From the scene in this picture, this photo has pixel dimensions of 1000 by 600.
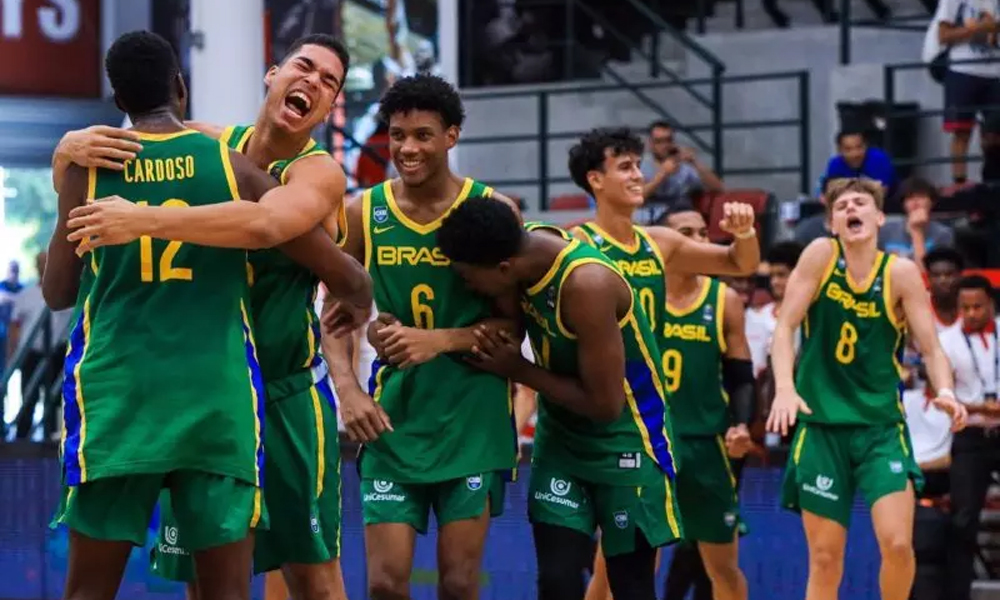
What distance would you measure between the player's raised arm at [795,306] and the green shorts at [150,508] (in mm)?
3773

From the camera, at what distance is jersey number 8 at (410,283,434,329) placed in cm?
692

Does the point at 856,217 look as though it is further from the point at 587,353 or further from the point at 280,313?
the point at 280,313

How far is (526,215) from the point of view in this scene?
1608cm

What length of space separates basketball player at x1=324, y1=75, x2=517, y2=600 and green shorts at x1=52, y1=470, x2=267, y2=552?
1.44 m

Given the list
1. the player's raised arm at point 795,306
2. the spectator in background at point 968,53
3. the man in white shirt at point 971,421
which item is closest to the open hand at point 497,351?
the player's raised arm at point 795,306

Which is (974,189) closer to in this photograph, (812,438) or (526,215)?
(526,215)

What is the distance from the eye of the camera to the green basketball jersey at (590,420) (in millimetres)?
6805

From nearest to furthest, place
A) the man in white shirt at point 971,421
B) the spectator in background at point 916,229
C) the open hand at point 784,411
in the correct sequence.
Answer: the open hand at point 784,411
the man in white shirt at point 971,421
the spectator in background at point 916,229

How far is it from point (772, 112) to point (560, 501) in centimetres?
1060

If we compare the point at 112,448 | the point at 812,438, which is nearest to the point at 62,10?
the point at 812,438

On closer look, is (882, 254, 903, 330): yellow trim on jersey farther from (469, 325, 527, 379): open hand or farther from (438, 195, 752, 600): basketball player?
(469, 325, 527, 379): open hand

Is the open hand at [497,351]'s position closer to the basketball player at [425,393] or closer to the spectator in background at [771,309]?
the basketball player at [425,393]

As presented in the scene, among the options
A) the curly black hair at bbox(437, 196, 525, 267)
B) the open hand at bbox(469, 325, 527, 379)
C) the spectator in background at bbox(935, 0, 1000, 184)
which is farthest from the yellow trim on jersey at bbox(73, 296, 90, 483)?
the spectator in background at bbox(935, 0, 1000, 184)

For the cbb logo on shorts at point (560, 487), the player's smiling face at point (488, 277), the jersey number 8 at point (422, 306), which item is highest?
the player's smiling face at point (488, 277)
